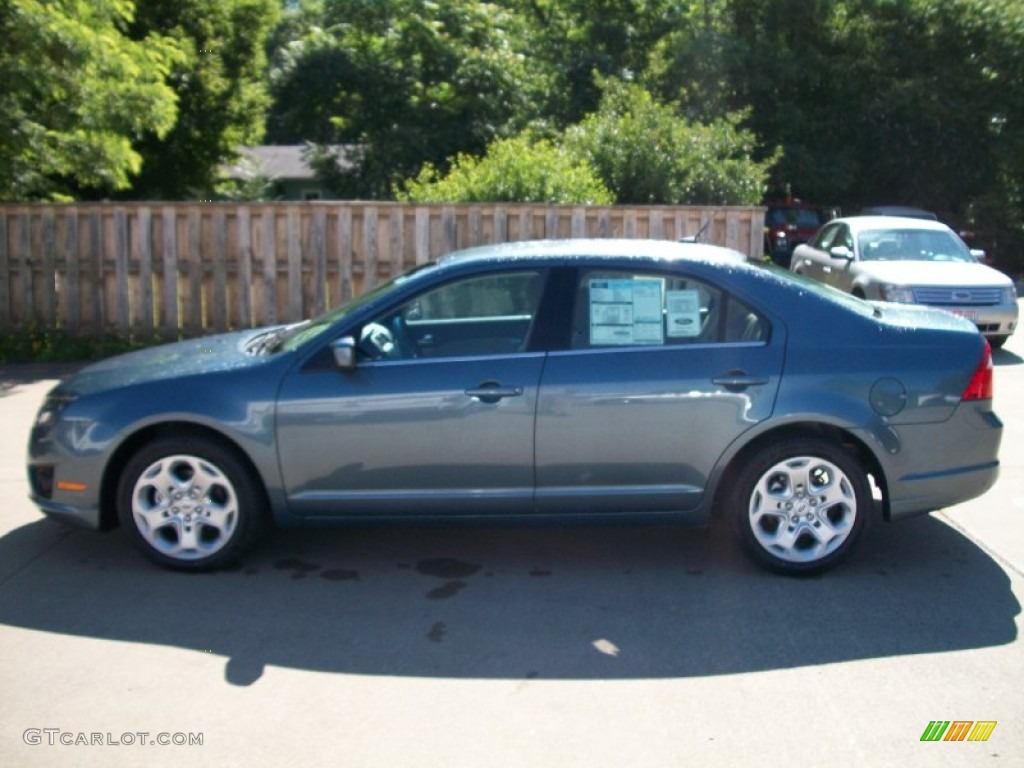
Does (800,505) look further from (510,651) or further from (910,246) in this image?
(910,246)

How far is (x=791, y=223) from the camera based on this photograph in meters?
28.8

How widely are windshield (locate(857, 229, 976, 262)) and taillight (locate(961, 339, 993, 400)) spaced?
852 cm

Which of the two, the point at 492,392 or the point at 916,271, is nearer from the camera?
the point at 492,392

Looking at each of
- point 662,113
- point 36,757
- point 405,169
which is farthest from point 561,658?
point 405,169

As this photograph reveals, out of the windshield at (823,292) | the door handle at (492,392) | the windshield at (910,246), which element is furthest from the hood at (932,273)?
the door handle at (492,392)

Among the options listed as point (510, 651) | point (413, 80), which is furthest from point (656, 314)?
point (413, 80)

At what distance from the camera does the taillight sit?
582 centimetres

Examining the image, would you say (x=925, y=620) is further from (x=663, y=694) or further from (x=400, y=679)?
(x=400, y=679)

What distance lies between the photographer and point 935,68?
3066cm

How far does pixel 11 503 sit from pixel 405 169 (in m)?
20.0

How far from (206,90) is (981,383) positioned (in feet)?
71.8

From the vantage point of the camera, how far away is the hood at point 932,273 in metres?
13.1

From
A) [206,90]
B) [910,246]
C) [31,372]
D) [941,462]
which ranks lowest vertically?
[31,372]

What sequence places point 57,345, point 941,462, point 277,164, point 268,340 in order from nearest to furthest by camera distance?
point 941,462 → point 268,340 → point 57,345 → point 277,164
